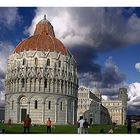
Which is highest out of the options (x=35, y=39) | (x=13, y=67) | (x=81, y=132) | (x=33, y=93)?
(x=35, y=39)

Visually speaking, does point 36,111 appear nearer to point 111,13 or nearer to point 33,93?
point 33,93

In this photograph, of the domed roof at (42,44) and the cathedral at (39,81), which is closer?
the cathedral at (39,81)

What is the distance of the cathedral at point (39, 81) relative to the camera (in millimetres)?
51312

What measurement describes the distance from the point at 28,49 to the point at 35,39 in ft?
5.51

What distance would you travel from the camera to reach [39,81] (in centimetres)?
5150

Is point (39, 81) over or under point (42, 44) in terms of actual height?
under

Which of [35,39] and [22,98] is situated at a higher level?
[35,39]

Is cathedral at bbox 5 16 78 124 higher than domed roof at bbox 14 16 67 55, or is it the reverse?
domed roof at bbox 14 16 67 55

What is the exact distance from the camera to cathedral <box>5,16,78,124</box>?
2020 inches

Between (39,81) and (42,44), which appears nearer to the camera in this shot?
(39,81)

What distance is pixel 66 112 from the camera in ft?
175

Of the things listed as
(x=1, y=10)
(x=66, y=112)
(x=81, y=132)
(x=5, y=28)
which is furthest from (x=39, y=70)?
(x=81, y=132)

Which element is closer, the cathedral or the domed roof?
the cathedral

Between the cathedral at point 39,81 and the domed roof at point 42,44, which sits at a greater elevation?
the domed roof at point 42,44
